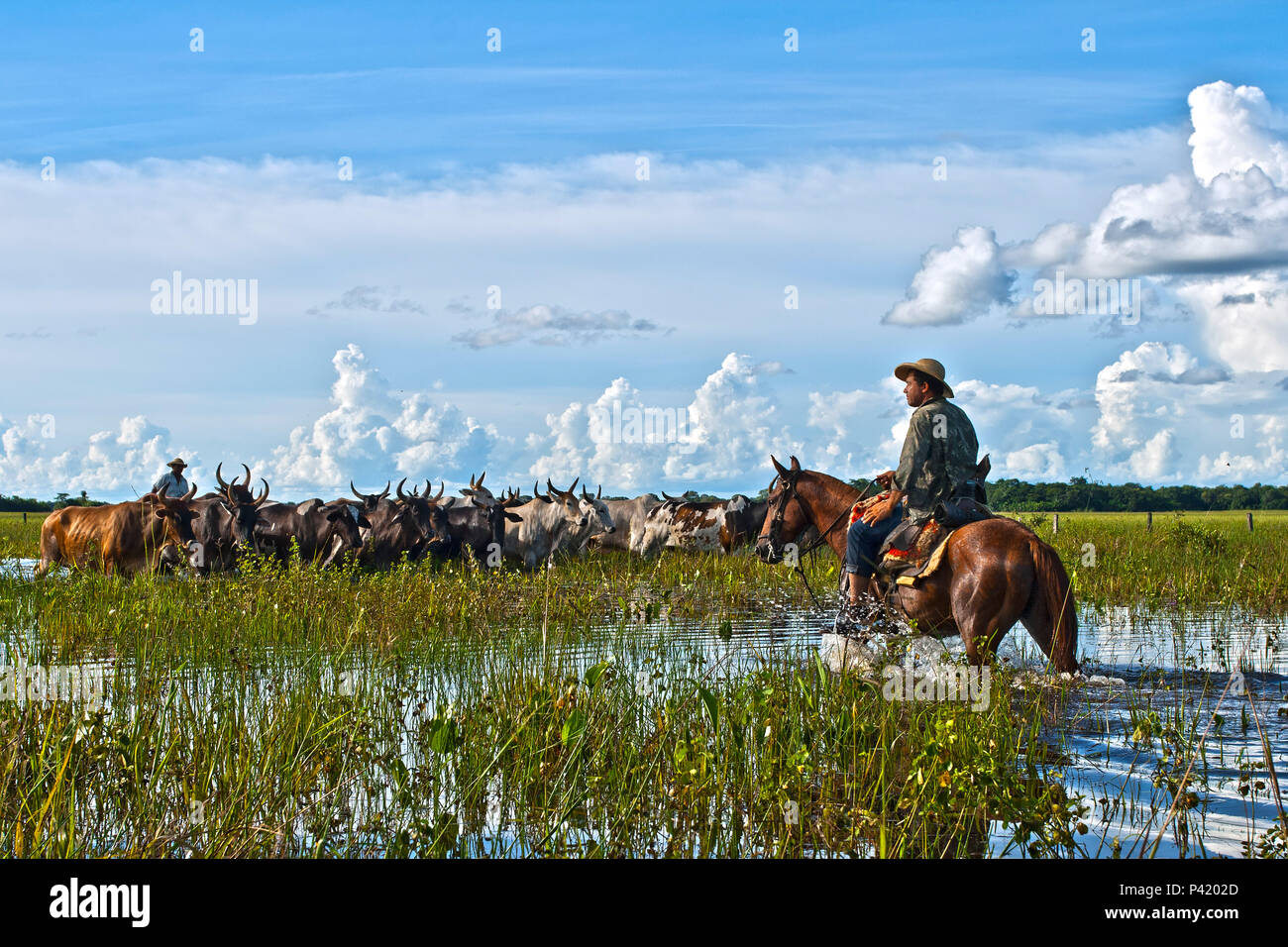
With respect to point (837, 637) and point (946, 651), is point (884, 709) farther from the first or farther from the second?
point (837, 637)

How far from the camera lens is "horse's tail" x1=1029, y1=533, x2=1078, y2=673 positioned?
7.54 meters

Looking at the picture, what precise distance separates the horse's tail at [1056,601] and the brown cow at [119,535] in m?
12.3

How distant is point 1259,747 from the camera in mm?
6258

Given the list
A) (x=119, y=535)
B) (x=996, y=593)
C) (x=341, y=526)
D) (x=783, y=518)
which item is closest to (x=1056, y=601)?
(x=996, y=593)

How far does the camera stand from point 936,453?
834cm

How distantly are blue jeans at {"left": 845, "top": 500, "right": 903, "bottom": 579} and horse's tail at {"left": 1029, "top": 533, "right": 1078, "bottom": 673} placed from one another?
1261 millimetres

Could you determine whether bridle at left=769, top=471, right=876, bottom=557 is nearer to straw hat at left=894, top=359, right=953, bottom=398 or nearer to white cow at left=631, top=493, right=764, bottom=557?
straw hat at left=894, top=359, right=953, bottom=398

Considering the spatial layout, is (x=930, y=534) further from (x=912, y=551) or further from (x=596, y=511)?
(x=596, y=511)

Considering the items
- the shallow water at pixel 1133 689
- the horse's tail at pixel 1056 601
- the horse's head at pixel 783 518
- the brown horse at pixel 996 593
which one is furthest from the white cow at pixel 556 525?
the horse's tail at pixel 1056 601

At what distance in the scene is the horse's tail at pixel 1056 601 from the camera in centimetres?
754

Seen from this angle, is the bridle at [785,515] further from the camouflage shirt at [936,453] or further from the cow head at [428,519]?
the cow head at [428,519]

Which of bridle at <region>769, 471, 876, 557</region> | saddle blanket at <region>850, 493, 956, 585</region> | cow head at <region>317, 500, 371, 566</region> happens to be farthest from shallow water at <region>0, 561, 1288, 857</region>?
cow head at <region>317, 500, 371, 566</region>
